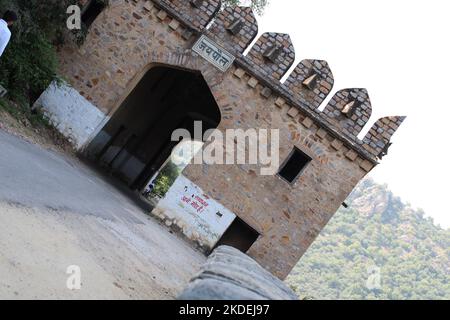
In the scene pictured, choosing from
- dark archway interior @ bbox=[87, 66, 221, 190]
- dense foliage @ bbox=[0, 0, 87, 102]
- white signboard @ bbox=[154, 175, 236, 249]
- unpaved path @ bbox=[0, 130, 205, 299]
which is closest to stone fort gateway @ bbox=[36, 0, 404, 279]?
white signboard @ bbox=[154, 175, 236, 249]

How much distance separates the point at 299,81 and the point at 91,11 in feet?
19.6

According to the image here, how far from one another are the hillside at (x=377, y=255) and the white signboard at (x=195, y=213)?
6737cm

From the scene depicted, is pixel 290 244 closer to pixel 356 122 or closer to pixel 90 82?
pixel 356 122

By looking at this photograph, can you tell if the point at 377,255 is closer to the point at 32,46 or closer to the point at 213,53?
the point at 213,53

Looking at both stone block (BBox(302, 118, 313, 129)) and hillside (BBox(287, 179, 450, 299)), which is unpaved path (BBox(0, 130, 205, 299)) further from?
hillside (BBox(287, 179, 450, 299))

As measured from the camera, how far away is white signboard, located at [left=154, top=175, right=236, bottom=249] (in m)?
14.3

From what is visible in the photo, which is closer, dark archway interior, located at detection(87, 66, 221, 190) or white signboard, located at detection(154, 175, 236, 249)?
white signboard, located at detection(154, 175, 236, 249)

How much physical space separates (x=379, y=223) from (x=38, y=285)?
5318 inches

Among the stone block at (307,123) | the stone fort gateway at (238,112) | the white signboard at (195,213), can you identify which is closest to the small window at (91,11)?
the stone fort gateway at (238,112)

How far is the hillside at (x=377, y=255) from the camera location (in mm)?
91875

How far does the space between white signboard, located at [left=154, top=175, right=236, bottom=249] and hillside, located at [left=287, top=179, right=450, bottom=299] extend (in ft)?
221

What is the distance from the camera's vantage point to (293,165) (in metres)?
14.7

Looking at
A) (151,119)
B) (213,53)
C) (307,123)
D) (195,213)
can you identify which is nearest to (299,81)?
(307,123)
